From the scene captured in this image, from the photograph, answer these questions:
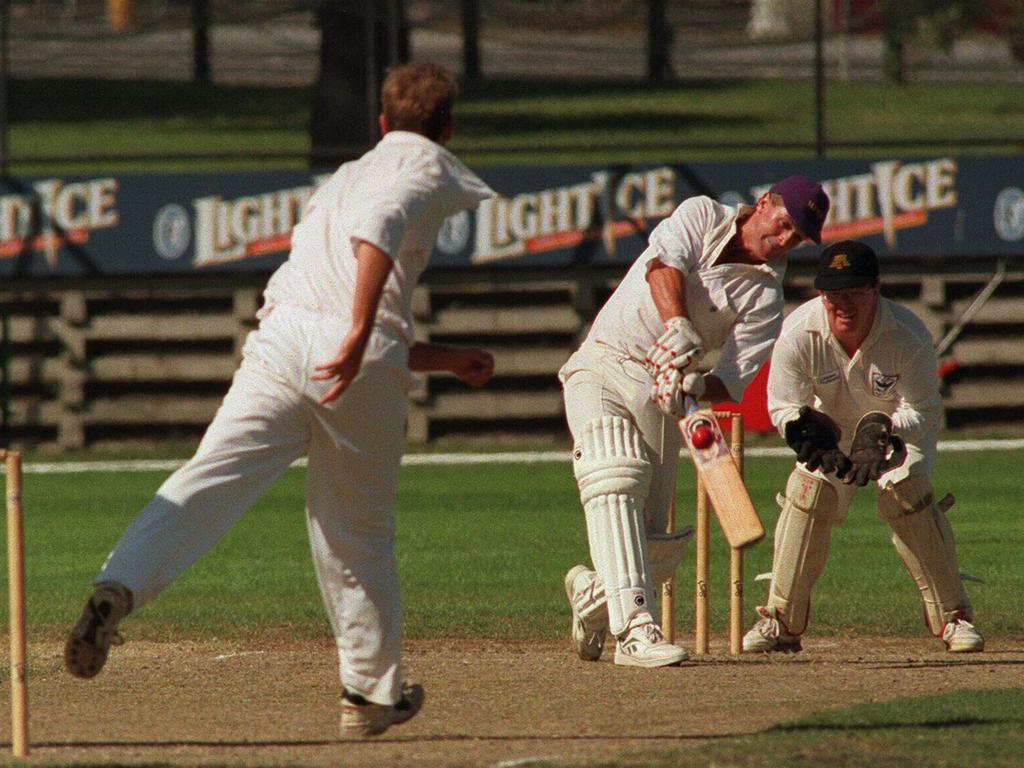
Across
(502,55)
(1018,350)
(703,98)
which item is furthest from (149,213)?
(1018,350)

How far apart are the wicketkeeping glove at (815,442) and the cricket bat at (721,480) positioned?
3.37 ft

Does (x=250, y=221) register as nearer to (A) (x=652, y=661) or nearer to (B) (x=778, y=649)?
(B) (x=778, y=649)

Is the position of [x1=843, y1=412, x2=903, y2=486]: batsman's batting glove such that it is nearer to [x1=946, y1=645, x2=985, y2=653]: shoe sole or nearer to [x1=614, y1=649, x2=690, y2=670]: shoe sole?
[x1=946, y1=645, x2=985, y2=653]: shoe sole

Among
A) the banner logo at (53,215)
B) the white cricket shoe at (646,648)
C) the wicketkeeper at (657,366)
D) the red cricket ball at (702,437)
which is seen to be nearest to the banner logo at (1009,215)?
the banner logo at (53,215)

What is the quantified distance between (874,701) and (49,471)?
11804 millimetres

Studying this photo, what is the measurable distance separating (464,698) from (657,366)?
1.49m

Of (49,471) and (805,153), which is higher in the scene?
(805,153)

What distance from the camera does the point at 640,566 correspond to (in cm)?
672

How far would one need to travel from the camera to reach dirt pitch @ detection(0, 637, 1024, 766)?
5.71 m

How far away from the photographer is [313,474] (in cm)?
557

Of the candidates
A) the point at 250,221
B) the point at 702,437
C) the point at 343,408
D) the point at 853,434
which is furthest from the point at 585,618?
the point at 250,221

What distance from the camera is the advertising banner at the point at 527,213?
18172mm

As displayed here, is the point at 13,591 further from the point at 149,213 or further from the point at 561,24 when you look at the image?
the point at 561,24

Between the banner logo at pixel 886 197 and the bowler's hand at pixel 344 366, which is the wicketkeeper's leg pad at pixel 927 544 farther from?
the banner logo at pixel 886 197
